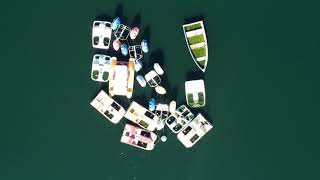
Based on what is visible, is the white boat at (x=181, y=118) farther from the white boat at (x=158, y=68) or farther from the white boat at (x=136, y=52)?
the white boat at (x=136, y=52)

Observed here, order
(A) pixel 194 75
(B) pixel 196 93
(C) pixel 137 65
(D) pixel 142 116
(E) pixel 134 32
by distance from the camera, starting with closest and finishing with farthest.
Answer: (E) pixel 134 32 → (C) pixel 137 65 → (B) pixel 196 93 → (D) pixel 142 116 → (A) pixel 194 75

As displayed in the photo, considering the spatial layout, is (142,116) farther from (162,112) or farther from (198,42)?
(198,42)

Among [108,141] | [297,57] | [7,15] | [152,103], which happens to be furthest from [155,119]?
[7,15]

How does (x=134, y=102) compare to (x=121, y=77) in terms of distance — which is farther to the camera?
(x=134, y=102)

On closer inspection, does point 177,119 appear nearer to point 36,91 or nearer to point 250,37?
point 250,37

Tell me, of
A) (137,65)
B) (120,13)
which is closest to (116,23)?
(120,13)

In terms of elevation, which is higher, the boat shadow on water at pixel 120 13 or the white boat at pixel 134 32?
the boat shadow on water at pixel 120 13

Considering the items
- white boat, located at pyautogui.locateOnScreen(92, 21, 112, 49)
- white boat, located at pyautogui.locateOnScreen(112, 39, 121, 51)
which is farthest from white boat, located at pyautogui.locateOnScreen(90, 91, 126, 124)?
white boat, located at pyautogui.locateOnScreen(92, 21, 112, 49)

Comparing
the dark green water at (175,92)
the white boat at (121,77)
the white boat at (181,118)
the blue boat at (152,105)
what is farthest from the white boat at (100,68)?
the white boat at (181,118)
